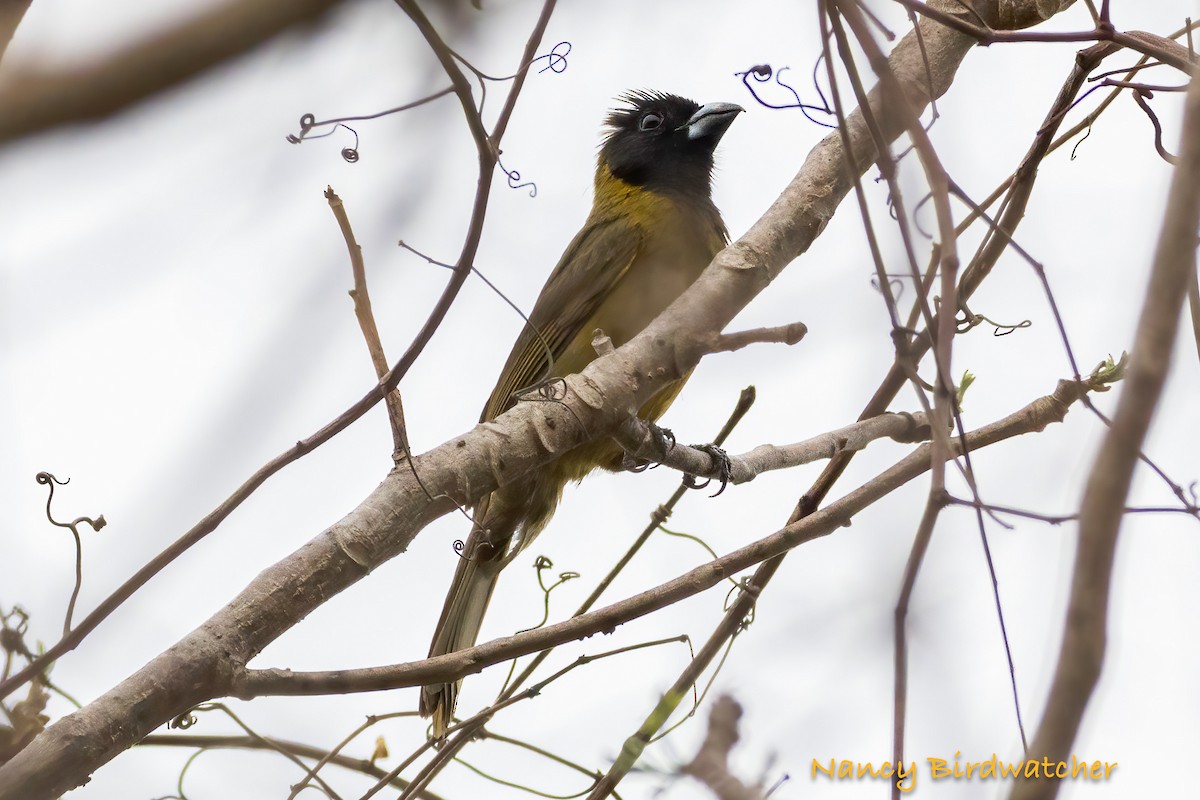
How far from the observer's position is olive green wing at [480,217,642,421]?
4516mm

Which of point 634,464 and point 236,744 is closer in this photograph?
point 236,744

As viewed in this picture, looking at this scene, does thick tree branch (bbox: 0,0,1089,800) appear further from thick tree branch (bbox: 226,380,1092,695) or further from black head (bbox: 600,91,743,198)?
black head (bbox: 600,91,743,198)

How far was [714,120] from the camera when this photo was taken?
5410mm

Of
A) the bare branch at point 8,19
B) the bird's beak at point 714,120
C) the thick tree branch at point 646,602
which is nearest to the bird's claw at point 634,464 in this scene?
the thick tree branch at point 646,602

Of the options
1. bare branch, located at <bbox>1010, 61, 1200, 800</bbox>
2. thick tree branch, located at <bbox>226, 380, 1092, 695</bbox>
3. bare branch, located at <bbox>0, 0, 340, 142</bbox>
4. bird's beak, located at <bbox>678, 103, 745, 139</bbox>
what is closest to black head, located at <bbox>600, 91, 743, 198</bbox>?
bird's beak, located at <bbox>678, 103, 745, 139</bbox>

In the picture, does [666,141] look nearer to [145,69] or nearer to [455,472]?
[455,472]

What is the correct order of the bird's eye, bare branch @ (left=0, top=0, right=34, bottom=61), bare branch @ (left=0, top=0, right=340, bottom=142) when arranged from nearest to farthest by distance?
bare branch @ (left=0, top=0, right=340, bottom=142), bare branch @ (left=0, top=0, right=34, bottom=61), the bird's eye

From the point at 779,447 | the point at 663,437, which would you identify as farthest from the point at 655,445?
the point at 779,447

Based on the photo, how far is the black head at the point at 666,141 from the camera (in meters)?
5.39

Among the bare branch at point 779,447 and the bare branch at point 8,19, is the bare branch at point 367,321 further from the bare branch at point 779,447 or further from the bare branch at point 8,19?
the bare branch at point 8,19

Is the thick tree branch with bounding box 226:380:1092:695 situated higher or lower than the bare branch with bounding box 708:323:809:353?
lower

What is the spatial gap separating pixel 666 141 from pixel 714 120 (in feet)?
0.89

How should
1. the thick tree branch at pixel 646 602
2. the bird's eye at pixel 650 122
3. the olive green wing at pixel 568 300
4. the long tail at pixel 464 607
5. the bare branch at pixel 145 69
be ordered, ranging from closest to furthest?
the bare branch at pixel 145 69 < the thick tree branch at pixel 646 602 < the long tail at pixel 464 607 < the olive green wing at pixel 568 300 < the bird's eye at pixel 650 122

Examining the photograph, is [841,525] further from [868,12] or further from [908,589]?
[868,12]
